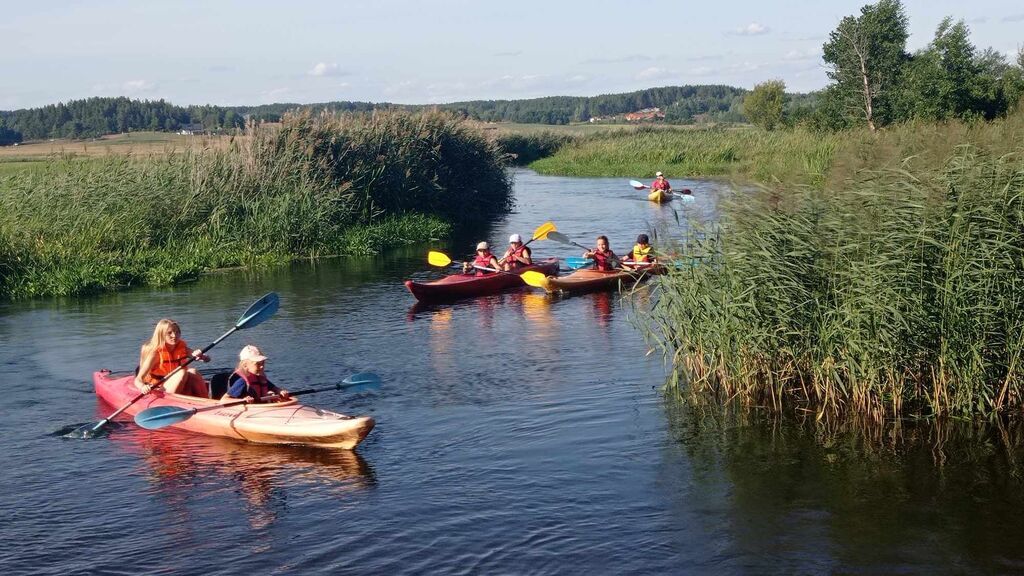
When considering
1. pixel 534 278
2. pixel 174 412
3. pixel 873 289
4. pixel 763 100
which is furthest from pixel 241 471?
pixel 763 100

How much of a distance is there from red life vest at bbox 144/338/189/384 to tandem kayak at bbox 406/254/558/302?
18.6ft

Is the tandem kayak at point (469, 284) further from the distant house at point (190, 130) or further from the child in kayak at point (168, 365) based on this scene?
the distant house at point (190, 130)

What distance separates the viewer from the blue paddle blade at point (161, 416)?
9836mm

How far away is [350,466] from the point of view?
30.8ft

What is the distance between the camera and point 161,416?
991 centimetres

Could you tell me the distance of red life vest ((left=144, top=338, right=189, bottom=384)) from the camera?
11047 millimetres

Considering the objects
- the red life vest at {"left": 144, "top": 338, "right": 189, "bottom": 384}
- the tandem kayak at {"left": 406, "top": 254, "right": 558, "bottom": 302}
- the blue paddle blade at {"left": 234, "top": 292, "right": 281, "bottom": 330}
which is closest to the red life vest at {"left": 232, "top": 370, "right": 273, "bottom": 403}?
the red life vest at {"left": 144, "top": 338, "right": 189, "bottom": 384}

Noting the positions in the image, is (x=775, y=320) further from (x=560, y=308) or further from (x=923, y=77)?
(x=923, y=77)

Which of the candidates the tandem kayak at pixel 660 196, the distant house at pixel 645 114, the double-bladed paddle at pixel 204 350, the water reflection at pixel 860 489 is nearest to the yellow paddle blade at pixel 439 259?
the double-bladed paddle at pixel 204 350

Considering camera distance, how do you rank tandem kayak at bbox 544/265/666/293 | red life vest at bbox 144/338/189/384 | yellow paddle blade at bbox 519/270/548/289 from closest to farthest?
red life vest at bbox 144/338/189/384, yellow paddle blade at bbox 519/270/548/289, tandem kayak at bbox 544/265/666/293

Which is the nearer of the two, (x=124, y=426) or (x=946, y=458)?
(x=946, y=458)

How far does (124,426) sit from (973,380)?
7871 millimetres

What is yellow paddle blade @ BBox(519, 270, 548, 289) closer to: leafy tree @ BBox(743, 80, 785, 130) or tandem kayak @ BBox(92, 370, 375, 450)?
tandem kayak @ BBox(92, 370, 375, 450)

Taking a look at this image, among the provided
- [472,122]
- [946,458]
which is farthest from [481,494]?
[472,122]
